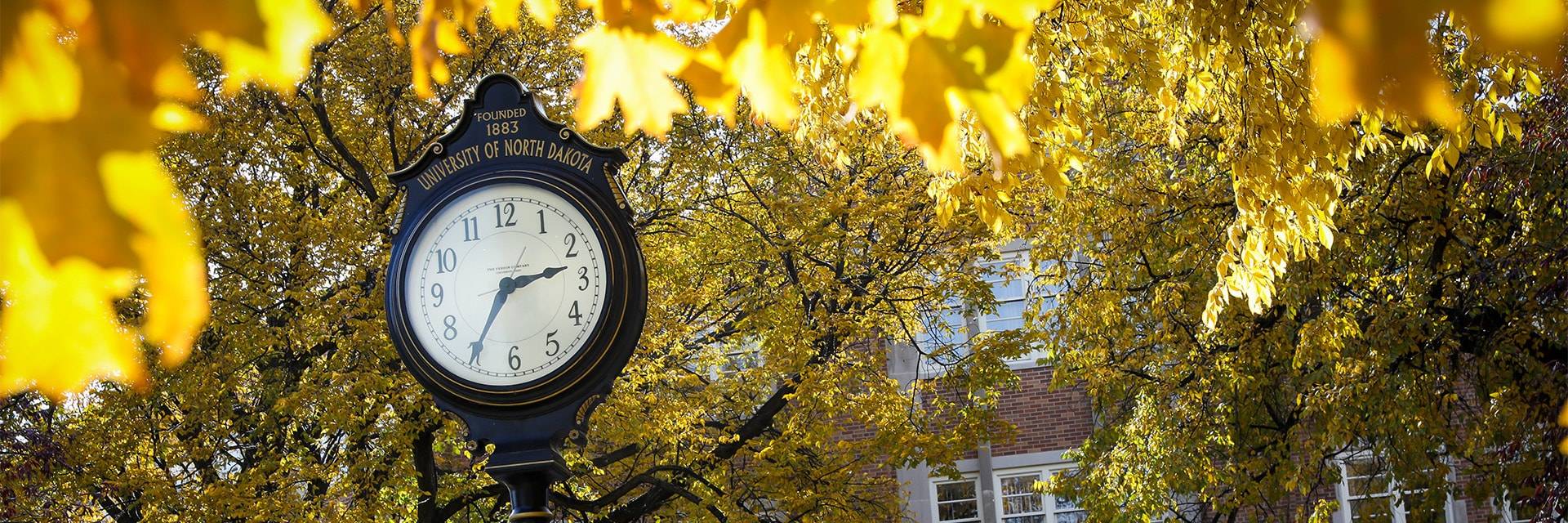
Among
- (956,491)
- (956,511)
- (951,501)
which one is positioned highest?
(956,491)

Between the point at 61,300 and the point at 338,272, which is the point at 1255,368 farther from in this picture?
the point at 61,300

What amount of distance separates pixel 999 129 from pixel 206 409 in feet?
30.7

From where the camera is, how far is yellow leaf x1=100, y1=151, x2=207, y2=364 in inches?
46.2

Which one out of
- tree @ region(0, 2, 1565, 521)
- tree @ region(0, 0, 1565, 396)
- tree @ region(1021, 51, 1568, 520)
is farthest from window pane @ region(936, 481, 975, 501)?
tree @ region(0, 0, 1565, 396)

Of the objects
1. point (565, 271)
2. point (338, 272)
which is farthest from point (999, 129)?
point (338, 272)

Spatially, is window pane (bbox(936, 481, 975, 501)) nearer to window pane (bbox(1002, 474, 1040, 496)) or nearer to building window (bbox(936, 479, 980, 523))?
building window (bbox(936, 479, 980, 523))

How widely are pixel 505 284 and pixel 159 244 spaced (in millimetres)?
3684

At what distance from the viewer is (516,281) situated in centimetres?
485

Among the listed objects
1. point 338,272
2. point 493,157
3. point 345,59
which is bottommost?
point 493,157

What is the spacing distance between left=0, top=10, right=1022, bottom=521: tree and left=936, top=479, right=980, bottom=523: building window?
3.52m

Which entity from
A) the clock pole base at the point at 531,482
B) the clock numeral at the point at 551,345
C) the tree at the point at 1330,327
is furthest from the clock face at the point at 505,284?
the tree at the point at 1330,327

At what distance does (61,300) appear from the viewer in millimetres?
1189

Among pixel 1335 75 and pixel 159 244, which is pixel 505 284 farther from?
pixel 1335 75

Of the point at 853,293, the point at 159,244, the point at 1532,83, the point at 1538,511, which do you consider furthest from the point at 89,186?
the point at 853,293
